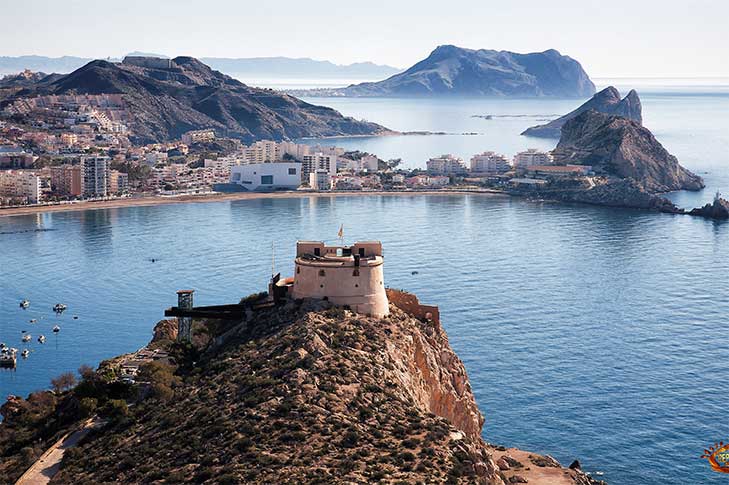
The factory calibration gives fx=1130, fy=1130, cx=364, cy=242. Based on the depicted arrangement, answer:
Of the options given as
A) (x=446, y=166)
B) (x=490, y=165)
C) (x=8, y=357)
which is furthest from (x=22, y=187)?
(x=8, y=357)

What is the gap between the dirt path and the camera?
18.9 meters

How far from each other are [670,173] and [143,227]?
1992 inches

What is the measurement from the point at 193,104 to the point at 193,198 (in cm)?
6868

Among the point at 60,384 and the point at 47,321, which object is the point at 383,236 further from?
the point at 60,384

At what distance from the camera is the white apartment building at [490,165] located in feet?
349

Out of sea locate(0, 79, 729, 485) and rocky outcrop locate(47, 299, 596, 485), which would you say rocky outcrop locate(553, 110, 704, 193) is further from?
rocky outcrop locate(47, 299, 596, 485)

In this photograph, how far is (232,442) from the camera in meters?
16.8

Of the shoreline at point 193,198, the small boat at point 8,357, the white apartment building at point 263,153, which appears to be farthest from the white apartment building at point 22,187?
the small boat at point 8,357

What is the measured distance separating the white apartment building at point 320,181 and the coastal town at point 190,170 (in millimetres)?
84

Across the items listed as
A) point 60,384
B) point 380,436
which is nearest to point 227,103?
point 60,384

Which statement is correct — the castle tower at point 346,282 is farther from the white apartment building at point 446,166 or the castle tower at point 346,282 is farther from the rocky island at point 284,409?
the white apartment building at point 446,166

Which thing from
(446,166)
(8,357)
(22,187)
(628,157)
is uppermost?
(628,157)

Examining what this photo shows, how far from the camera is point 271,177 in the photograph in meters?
94.9

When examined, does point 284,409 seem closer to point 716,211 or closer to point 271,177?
point 716,211
